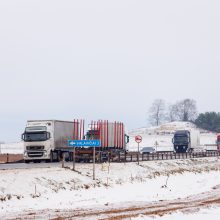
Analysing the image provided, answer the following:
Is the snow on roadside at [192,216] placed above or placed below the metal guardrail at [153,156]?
below

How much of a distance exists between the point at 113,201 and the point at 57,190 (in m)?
4.32

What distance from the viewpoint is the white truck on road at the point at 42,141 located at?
4769 cm

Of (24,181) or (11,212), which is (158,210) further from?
(24,181)

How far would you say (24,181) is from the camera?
30438 mm

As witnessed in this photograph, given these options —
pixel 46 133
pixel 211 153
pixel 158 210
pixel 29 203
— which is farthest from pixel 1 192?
pixel 211 153

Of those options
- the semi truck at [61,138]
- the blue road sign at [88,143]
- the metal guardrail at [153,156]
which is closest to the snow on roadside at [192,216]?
the blue road sign at [88,143]

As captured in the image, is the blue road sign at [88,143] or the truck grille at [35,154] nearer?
the blue road sign at [88,143]

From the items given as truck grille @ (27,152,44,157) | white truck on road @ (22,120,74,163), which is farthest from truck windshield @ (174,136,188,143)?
truck grille @ (27,152,44,157)

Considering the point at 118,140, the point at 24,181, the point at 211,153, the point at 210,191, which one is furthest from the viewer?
the point at 211,153

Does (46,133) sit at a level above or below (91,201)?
above

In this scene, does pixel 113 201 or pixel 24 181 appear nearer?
pixel 113 201

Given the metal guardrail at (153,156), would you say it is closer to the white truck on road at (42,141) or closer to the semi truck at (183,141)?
the white truck on road at (42,141)

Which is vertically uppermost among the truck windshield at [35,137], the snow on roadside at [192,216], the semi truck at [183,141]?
the semi truck at [183,141]

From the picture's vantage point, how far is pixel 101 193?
103 ft
